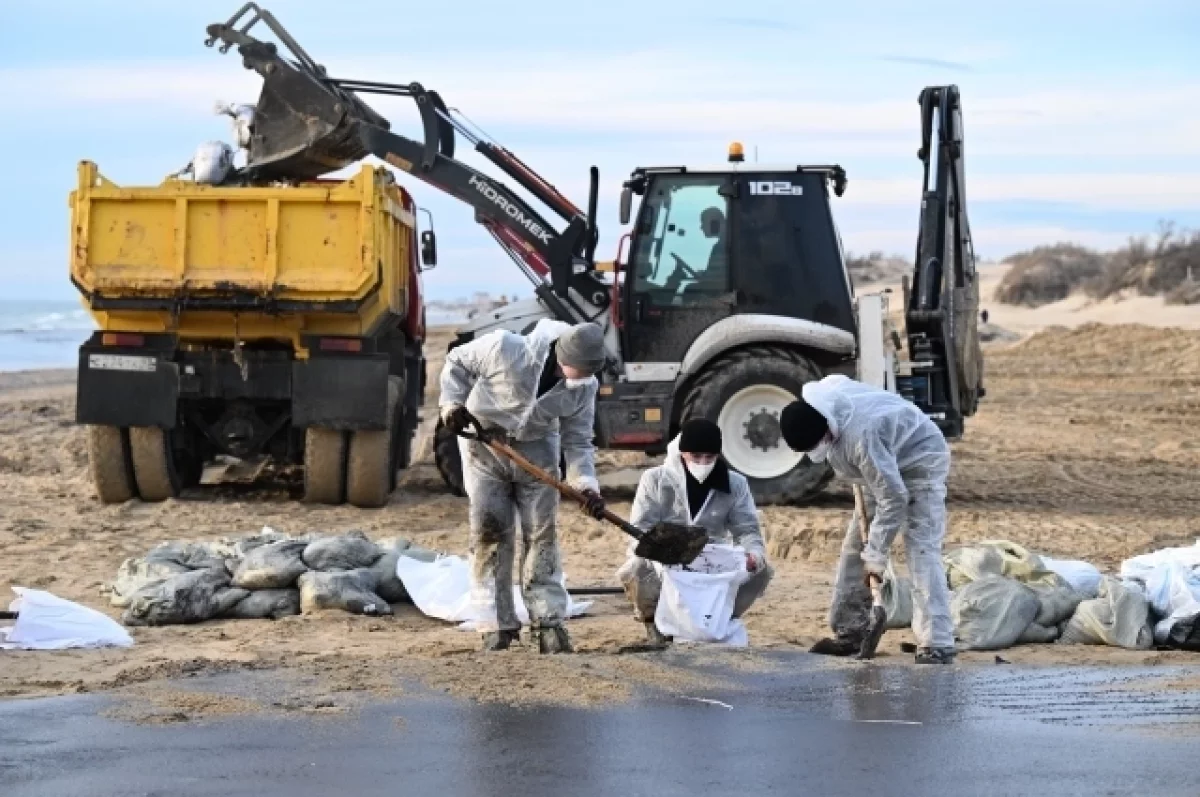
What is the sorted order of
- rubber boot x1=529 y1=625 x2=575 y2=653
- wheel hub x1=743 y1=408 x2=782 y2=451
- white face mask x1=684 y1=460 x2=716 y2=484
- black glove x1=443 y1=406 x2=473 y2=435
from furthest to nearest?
wheel hub x1=743 y1=408 x2=782 y2=451
white face mask x1=684 y1=460 x2=716 y2=484
rubber boot x1=529 y1=625 x2=575 y2=653
black glove x1=443 y1=406 x2=473 y2=435

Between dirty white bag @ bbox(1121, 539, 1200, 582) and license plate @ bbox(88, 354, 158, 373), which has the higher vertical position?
license plate @ bbox(88, 354, 158, 373)

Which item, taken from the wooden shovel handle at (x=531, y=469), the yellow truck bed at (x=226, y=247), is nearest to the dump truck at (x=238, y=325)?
the yellow truck bed at (x=226, y=247)

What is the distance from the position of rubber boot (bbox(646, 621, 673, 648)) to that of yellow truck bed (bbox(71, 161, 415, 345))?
17.3 feet

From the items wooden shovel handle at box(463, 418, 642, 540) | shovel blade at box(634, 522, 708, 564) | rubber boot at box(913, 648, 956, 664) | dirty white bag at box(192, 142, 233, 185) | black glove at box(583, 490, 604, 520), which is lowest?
rubber boot at box(913, 648, 956, 664)

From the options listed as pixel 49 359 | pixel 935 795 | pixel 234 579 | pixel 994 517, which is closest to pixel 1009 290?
pixel 49 359

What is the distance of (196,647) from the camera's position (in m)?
9.93

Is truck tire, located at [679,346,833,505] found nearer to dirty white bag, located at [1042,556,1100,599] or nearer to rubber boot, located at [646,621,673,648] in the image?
dirty white bag, located at [1042,556,1100,599]

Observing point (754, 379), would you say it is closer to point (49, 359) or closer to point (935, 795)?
point (935, 795)

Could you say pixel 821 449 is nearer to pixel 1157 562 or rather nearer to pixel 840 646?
pixel 840 646

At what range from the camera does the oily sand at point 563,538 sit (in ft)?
28.0

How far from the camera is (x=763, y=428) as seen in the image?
15258mm

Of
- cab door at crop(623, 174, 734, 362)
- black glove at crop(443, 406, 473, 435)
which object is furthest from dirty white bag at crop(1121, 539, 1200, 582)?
cab door at crop(623, 174, 734, 362)

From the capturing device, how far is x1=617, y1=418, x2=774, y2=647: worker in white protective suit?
9906 mm

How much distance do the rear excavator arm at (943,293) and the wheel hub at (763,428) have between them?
121 cm
